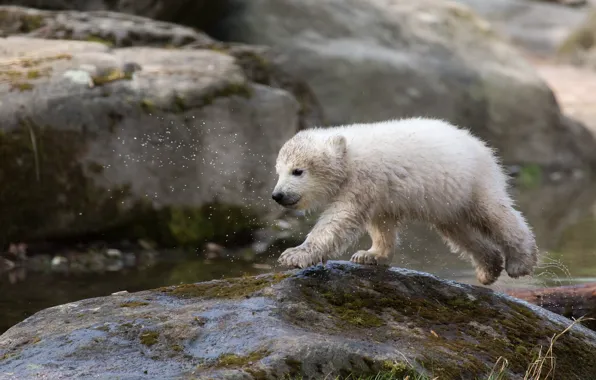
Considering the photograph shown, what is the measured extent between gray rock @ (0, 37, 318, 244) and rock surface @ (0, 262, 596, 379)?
4.95m

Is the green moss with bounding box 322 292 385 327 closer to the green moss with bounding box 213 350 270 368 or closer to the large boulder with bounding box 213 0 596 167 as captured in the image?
the green moss with bounding box 213 350 270 368

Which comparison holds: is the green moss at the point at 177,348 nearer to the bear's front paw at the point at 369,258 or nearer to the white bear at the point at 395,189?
the white bear at the point at 395,189

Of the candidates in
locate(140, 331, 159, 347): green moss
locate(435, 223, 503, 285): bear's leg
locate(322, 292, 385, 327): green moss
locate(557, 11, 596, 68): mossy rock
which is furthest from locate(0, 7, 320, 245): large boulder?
locate(557, 11, 596, 68): mossy rock

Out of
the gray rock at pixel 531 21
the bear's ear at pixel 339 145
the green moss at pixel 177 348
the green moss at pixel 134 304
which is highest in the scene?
the bear's ear at pixel 339 145

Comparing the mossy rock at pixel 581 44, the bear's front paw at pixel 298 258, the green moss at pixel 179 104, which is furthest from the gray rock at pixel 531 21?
the bear's front paw at pixel 298 258

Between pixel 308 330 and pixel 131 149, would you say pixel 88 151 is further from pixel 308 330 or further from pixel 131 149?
pixel 308 330

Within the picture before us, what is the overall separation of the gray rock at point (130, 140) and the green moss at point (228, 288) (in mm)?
4958

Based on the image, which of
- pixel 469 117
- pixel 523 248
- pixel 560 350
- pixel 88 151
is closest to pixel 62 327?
pixel 560 350

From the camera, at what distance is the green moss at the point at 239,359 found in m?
4.14

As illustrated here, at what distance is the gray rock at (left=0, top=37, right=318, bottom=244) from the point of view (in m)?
9.92

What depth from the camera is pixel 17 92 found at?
9906mm

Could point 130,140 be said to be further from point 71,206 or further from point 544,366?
point 544,366

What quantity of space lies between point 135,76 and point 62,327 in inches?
252

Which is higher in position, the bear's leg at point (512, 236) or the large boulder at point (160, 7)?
the bear's leg at point (512, 236)
